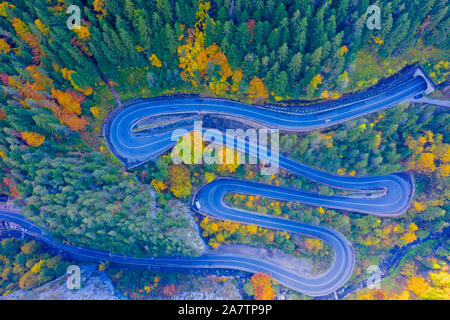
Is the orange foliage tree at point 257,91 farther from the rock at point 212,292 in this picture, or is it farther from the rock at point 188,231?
the rock at point 212,292

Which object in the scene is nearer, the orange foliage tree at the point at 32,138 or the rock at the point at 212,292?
the orange foliage tree at the point at 32,138

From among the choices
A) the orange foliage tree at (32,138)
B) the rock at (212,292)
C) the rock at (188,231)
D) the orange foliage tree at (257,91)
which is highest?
the orange foliage tree at (257,91)

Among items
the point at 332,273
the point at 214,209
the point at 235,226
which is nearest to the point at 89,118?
the point at 214,209

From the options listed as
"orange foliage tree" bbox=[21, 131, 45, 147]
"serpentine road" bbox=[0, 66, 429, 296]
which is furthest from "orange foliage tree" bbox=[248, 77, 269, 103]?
"orange foliage tree" bbox=[21, 131, 45, 147]

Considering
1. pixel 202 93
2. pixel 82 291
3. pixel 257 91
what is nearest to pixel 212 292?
pixel 82 291

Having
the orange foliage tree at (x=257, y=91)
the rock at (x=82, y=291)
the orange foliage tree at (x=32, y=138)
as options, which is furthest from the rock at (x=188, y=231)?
the orange foliage tree at (x=257, y=91)

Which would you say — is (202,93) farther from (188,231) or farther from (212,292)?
(212,292)
